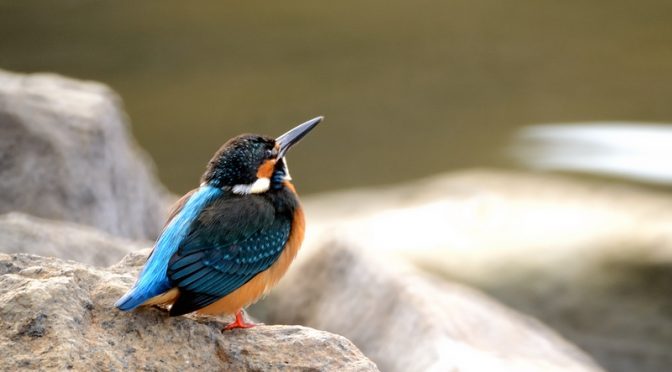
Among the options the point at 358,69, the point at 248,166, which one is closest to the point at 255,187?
the point at 248,166

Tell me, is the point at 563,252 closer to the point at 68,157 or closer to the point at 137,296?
the point at 68,157

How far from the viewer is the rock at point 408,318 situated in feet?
10.9

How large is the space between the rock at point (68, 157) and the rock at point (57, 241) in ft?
1.49

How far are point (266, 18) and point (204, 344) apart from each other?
6485mm

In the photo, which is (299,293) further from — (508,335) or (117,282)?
(117,282)

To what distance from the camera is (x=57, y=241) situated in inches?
126

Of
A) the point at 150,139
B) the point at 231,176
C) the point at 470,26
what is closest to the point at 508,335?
the point at 231,176

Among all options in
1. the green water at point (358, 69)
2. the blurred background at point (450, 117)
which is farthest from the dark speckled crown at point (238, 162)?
the green water at point (358, 69)

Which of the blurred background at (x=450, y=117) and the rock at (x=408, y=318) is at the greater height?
the blurred background at (x=450, y=117)

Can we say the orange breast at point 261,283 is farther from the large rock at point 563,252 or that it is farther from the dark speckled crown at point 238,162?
the large rock at point 563,252

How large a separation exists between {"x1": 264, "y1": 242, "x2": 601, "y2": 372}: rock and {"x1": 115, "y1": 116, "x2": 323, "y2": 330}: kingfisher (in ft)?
2.66

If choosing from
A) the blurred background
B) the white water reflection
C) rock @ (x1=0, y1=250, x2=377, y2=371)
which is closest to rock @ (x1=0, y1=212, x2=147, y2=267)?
A: rock @ (x1=0, y1=250, x2=377, y2=371)

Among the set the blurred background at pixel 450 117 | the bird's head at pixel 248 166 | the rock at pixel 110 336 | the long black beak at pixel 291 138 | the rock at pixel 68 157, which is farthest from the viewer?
the blurred background at pixel 450 117

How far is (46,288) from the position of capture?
2.23 meters
